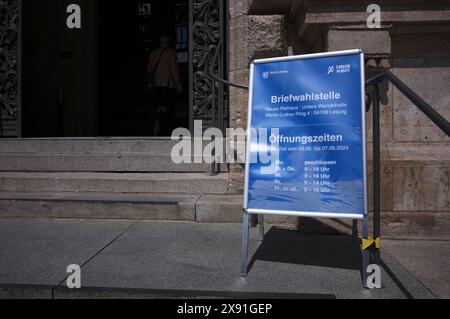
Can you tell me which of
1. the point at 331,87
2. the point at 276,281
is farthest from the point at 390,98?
the point at 276,281

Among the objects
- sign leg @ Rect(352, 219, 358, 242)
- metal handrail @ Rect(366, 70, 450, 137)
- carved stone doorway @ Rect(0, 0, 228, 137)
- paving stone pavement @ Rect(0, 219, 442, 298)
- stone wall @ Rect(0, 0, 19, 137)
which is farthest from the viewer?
stone wall @ Rect(0, 0, 19, 137)

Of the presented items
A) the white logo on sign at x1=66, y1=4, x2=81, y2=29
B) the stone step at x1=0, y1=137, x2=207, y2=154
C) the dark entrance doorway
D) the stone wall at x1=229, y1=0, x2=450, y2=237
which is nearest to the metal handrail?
the stone wall at x1=229, y1=0, x2=450, y2=237

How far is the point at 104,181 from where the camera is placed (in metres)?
5.54

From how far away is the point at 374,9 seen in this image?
14.3ft

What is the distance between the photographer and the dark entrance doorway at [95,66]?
8828 mm

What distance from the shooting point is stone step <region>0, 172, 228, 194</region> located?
17.7ft

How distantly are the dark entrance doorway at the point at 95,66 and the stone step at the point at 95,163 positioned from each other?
65.0 inches

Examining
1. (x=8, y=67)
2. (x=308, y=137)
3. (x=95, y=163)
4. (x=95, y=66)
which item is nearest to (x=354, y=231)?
(x=308, y=137)

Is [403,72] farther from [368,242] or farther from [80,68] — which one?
[80,68]

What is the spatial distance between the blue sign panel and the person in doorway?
4429mm

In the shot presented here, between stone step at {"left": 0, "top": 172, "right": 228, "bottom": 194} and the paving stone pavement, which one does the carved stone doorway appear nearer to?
stone step at {"left": 0, "top": 172, "right": 228, "bottom": 194}

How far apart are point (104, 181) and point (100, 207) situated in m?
0.70

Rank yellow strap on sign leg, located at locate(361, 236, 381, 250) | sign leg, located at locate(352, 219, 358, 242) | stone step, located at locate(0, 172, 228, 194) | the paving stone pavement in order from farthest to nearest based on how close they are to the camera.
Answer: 1. stone step, located at locate(0, 172, 228, 194)
2. sign leg, located at locate(352, 219, 358, 242)
3. yellow strap on sign leg, located at locate(361, 236, 381, 250)
4. the paving stone pavement

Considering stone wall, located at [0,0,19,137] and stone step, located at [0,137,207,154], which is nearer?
stone step, located at [0,137,207,154]
